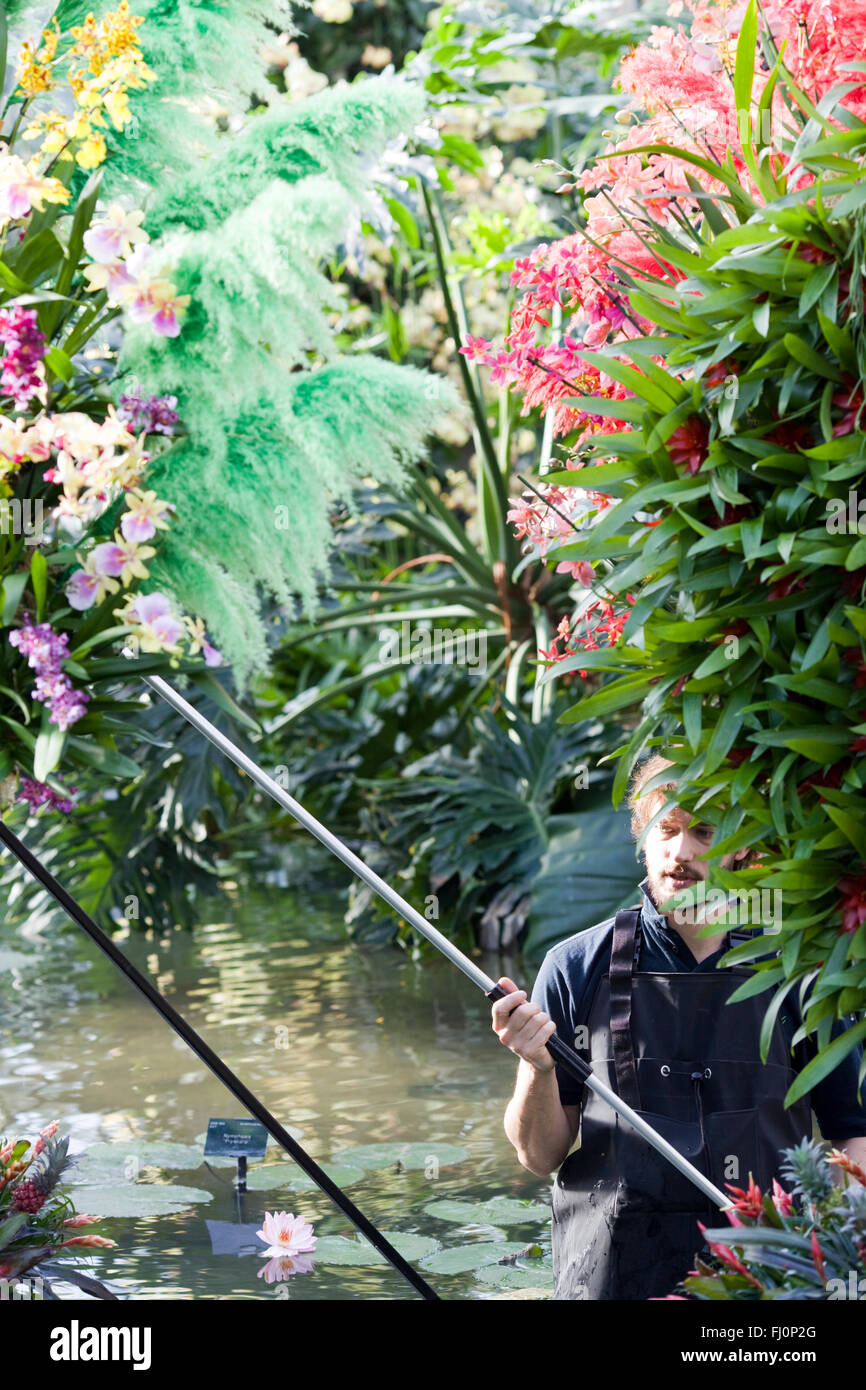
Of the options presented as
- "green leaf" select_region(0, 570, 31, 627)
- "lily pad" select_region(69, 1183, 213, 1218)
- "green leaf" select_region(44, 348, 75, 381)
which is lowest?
"lily pad" select_region(69, 1183, 213, 1218)

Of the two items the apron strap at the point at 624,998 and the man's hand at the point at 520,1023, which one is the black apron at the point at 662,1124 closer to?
the apron strap at the point at 624,998

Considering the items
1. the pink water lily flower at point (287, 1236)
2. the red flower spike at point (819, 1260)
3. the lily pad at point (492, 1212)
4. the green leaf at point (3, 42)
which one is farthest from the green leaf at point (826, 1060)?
the lily pad at point (492, 1212)

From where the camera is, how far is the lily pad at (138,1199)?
3.45 metres

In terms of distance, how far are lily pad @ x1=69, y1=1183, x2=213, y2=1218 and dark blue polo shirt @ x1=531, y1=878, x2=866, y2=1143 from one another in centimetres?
182

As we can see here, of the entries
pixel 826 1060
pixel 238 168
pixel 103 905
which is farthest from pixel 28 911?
pixel 826 1060

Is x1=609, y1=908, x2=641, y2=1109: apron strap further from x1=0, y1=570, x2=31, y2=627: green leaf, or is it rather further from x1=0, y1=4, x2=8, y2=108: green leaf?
x1=0, y1=4, x2=8, y2=108: green leaf

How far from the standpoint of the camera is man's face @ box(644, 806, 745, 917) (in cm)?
186

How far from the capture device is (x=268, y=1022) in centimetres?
511

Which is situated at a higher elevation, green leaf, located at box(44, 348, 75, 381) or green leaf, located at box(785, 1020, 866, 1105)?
green leaf, located at box(44, 348, 75, 381)

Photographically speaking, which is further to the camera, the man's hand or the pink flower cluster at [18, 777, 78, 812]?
the man's hand

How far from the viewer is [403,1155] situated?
3863 millimetres

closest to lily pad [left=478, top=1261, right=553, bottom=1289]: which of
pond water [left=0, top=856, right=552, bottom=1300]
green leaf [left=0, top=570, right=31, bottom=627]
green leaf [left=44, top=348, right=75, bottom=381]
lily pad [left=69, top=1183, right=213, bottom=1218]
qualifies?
pond water [left=0, top=856, right=552, bottom=1300]
